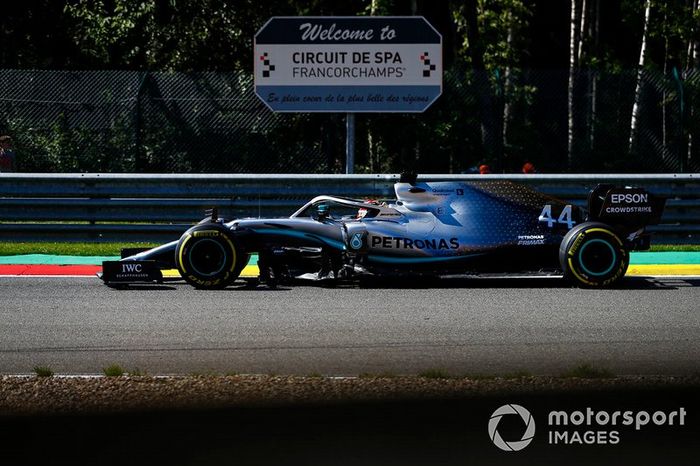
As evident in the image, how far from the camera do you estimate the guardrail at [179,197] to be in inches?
544

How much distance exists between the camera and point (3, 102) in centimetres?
1784

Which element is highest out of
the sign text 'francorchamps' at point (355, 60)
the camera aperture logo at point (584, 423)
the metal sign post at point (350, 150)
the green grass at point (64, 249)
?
the sign text 'francorchamps' at point (355, 60)

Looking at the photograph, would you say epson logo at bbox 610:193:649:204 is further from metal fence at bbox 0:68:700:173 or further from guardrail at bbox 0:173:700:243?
metal fence at bbox 0:68:700:173

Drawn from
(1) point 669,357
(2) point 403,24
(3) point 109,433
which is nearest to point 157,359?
(3) point 109,433

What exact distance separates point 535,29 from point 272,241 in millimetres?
23471

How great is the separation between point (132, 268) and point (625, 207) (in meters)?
4.34

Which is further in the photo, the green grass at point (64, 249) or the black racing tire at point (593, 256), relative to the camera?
the green grass at point (64, 249)

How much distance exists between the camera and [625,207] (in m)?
11.0

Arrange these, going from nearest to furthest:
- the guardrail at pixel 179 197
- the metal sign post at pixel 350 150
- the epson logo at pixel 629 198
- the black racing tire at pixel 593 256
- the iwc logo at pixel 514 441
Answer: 1. the iwc logo at pixel 514 441
2. the black racing tire at pixel 593 256
3. the epson logo at pixel 629 198
4. the guardrail at pixel 179 197
5. the metal sign post at pixel 350 150

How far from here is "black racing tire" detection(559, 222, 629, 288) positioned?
10719mm

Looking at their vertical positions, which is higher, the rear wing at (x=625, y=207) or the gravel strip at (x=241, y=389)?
the rear wing at (x=625, y=207)

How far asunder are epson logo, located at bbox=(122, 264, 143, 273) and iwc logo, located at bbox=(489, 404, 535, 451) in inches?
219

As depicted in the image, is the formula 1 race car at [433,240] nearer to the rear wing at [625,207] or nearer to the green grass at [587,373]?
the rear wing at [625,207]

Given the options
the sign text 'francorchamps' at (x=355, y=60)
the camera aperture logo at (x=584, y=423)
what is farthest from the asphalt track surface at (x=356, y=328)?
the sign text 'francorchamps' at (x=355, y=60)
